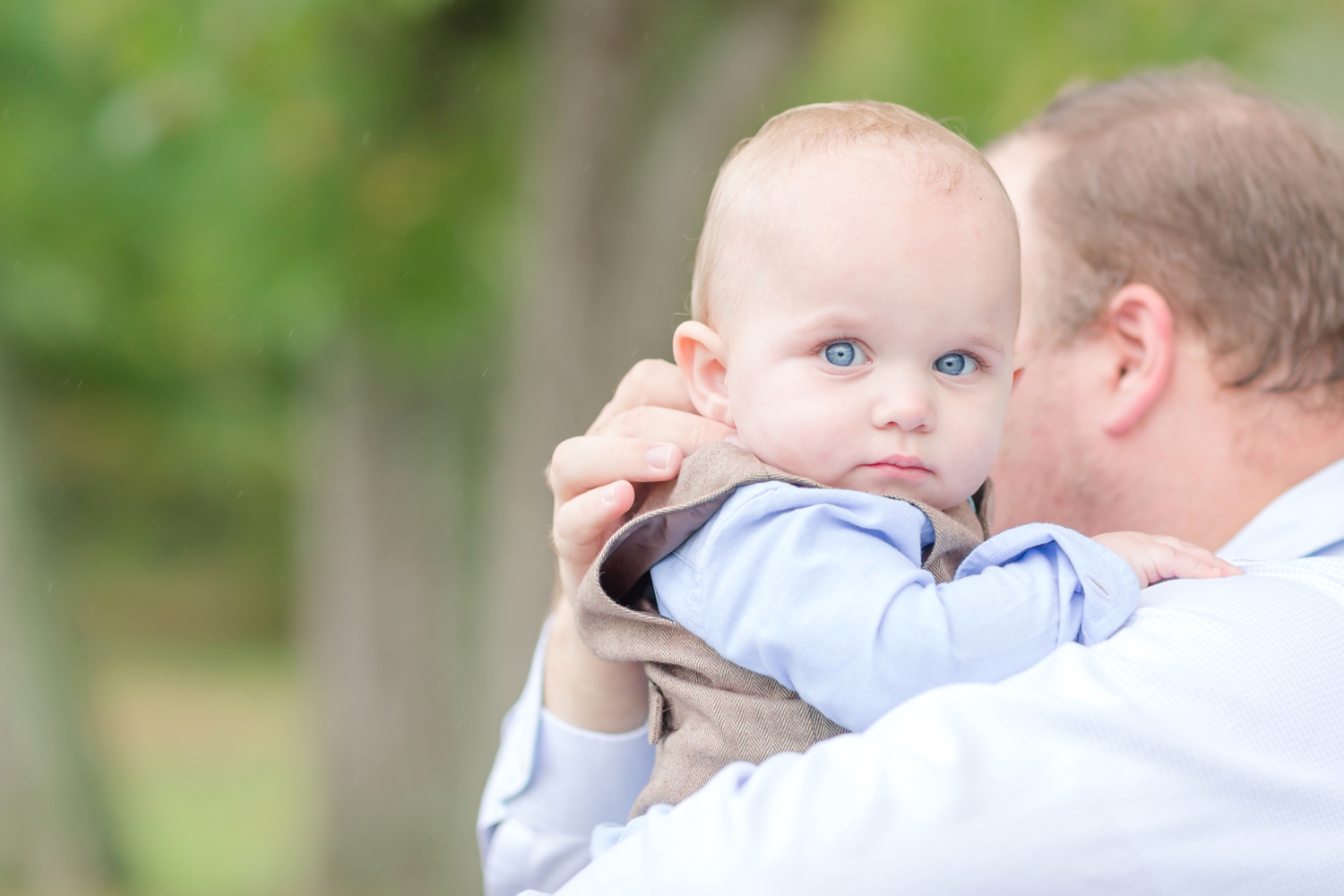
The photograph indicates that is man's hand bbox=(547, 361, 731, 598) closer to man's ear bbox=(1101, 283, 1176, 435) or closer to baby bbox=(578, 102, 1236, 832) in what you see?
baby bbox=(578, 102, 1236, 832)

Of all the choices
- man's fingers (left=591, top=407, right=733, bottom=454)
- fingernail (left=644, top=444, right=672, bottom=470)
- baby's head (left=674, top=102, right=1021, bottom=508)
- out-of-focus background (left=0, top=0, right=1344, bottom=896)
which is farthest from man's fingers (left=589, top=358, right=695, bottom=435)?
out-of-focus background (left=0, top=0, right=1344, bottom=896)

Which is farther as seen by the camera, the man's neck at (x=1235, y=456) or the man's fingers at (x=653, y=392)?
the man's neck at (x=1235, y=456)

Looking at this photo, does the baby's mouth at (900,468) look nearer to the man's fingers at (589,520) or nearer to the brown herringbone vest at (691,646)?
the brown herringbone vest at (691,646)

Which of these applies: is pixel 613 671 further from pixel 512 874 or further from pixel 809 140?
pixel 809 140

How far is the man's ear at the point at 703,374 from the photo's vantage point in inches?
77.7

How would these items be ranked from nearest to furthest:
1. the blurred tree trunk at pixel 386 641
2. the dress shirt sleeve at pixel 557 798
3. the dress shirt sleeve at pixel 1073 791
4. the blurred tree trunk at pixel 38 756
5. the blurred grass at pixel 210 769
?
the dress shirt sleeve at pixel 1073 791, the dress shirt sleeve at pixel 557 798, the blurred tree trunk at pixel 386 641, the blurred tree trunk at pixel 38 756, the blurred grass at pixel 210 769

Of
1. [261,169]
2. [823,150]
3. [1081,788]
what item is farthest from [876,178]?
[261,169]

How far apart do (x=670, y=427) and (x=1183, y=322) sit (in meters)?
1.16

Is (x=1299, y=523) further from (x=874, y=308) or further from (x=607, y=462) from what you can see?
(x=607, y=462)

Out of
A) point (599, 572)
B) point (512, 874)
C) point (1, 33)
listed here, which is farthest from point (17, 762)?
point (599, 572)

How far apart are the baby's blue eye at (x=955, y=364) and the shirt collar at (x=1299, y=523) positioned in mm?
758

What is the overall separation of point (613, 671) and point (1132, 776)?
105cm

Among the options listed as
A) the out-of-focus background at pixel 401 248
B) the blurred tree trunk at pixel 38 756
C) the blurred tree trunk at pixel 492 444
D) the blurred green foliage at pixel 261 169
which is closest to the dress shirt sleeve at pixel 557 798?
the blurred tree trunk at pixel 492 444

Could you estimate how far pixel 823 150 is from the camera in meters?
1.83
